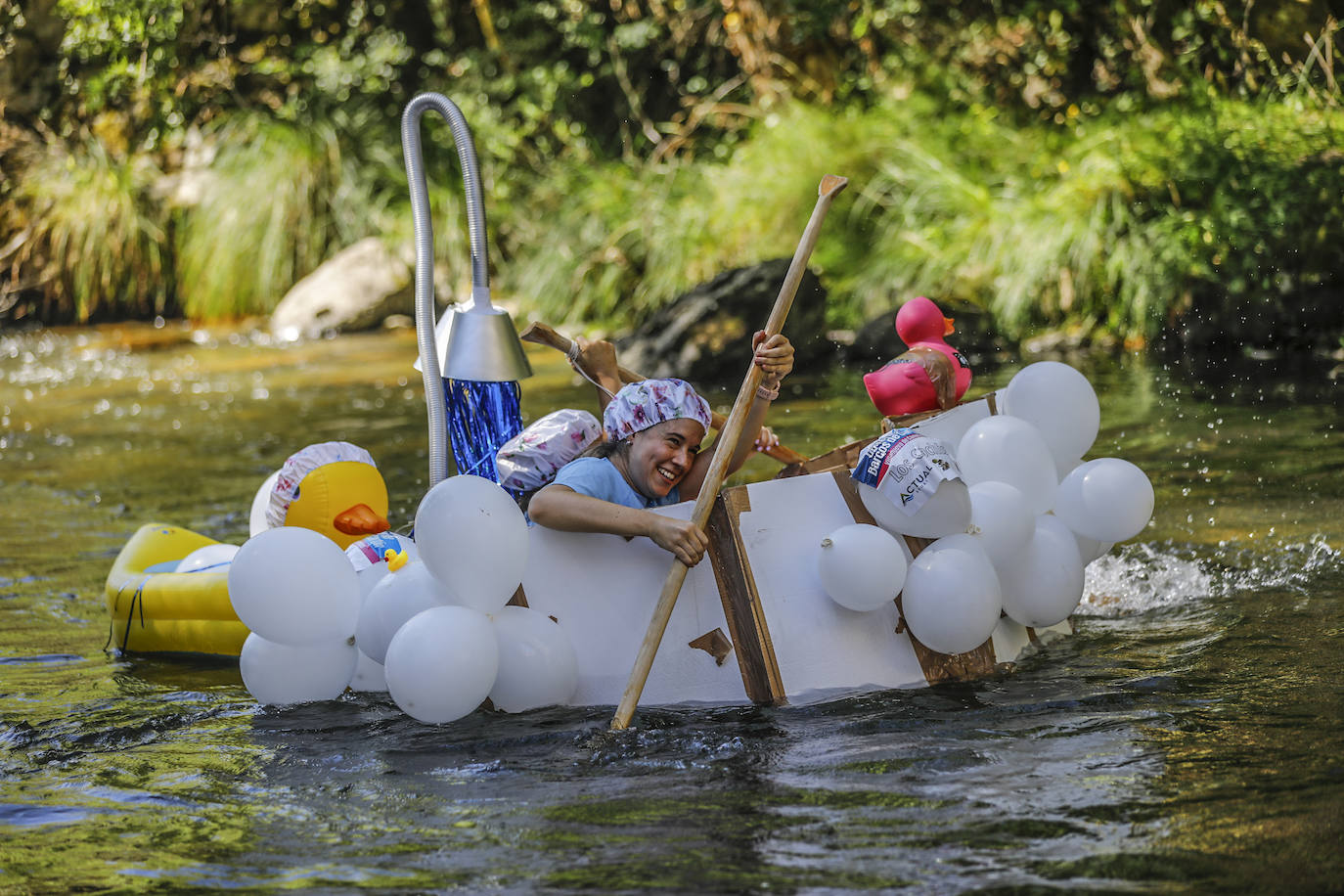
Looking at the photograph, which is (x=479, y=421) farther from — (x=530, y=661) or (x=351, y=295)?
(x=351, y=295)

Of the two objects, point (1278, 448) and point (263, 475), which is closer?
point (1278, 448)

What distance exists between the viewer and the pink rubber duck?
4.38 metres

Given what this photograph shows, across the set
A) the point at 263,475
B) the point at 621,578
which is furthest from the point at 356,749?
the point at 263,475

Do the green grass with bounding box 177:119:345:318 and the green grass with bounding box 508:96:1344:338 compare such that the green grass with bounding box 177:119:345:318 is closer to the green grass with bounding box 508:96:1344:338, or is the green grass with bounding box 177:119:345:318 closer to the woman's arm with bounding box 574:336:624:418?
the green grass with bounding box 508:96:1344:338

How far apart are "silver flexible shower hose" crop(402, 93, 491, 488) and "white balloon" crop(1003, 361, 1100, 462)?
1637mm

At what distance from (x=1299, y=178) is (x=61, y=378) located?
9.47 meters

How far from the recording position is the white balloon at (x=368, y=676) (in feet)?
13.1

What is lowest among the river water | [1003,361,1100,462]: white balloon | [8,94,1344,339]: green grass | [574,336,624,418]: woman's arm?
the river water

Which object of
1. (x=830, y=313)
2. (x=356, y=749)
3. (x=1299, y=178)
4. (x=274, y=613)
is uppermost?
(x=1299, y=178)

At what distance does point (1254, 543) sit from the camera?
17.0 ft

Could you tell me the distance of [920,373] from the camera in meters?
4.38

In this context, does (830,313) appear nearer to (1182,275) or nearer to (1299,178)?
(1182,275)

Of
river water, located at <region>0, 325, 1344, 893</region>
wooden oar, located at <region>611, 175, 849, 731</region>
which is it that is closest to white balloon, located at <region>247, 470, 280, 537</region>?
river water, located at <region>0, 325, 1344, 893</region>

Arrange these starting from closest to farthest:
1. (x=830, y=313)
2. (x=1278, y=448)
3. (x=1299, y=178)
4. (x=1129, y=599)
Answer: (x=1129, y=599) < (x=1278, y=448) < (x=1299, y=178) < (x=830, y=313)
